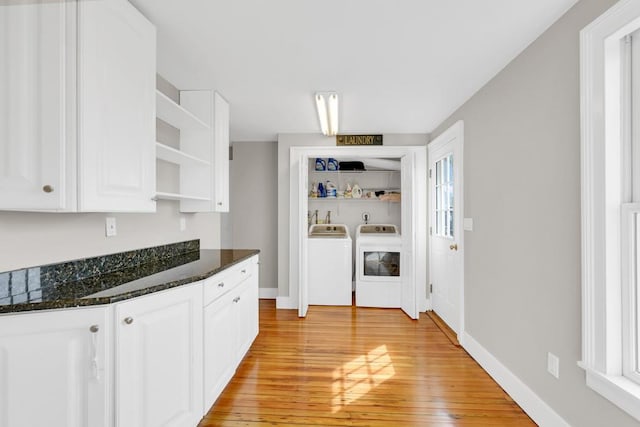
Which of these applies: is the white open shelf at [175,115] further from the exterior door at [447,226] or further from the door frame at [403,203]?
the exterior door at [447,226]

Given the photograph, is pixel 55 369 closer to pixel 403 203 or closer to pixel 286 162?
pixel 286 162

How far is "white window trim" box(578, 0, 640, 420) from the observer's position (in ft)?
4.63

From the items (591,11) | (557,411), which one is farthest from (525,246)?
(591,11)

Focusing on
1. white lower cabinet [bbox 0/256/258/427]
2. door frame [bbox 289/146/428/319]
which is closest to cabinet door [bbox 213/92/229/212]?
white lower cabinet [bbox 0/256/258/427]

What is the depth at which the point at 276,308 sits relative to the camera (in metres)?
4.14

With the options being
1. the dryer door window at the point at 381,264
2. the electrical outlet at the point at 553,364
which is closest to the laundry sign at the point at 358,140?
the dryer door window at the point at 381,264

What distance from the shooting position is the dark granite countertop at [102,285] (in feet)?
3.88

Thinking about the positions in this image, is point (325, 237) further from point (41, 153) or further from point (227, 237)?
point (41, 153)

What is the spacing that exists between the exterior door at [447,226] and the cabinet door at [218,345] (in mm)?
2064

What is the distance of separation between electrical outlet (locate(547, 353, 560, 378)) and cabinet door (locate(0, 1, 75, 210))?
2491mm

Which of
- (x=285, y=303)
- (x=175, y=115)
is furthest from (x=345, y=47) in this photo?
(x=285, y=303)

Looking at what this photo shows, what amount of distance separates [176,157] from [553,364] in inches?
106

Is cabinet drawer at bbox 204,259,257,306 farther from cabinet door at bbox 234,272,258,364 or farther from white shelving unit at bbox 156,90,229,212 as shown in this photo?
white shelving unit at bbox 156,90,229,212

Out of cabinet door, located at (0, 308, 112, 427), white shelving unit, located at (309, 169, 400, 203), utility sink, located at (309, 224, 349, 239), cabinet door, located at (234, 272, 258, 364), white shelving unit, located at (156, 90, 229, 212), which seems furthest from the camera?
white shelving unit, located at (309, 169, 400, 203)
